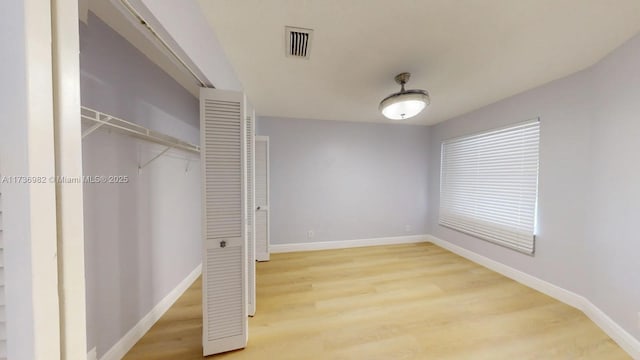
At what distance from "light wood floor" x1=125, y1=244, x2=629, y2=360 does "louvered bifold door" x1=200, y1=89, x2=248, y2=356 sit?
230 millimetres

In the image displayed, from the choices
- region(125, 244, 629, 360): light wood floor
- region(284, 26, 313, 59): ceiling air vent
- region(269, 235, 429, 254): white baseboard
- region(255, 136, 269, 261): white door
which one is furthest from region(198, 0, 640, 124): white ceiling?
region(269, 235, 429, 254): white baseboard

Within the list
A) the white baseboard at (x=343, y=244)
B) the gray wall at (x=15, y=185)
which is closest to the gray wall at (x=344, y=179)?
the white baseboard at (x=343, y=244)

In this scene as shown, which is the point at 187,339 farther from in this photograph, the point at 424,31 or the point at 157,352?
the point at 424,31

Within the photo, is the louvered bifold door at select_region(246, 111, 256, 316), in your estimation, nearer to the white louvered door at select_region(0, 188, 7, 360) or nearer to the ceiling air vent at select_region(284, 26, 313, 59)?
the ceiling air vent at select_region(284, 26, 313, 59)

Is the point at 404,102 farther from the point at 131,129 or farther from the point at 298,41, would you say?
the point at 131,129

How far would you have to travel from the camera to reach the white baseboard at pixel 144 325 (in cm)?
151

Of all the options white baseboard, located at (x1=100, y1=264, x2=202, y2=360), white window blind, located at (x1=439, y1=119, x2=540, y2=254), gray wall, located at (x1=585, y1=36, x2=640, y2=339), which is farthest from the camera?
white window blind, located at (x1=439, y1=119, x2=540, y2=254)

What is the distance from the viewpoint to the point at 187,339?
175 centimetres

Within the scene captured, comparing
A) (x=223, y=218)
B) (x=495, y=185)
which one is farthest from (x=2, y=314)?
(x=495, y=185)

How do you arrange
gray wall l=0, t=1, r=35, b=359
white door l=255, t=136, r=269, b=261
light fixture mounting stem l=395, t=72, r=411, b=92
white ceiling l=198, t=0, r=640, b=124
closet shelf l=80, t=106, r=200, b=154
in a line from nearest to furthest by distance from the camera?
gray wall l=0, t=1, r=35, b=359 < closet shelf l=80, t=106, r=200, b=154 < white ceiling l=198, t=0, r=640, b=124 < light fixture mounting stem l=395, t=72, r=411, b=92 < white door l=255, t=136, r=269, b=261

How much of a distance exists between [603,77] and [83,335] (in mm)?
3521

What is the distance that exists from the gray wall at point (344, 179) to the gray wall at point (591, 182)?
5.09 ft

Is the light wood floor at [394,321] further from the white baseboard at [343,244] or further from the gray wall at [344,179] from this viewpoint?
the gray wall at [344,179]

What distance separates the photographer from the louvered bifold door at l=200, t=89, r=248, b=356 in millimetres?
1511
